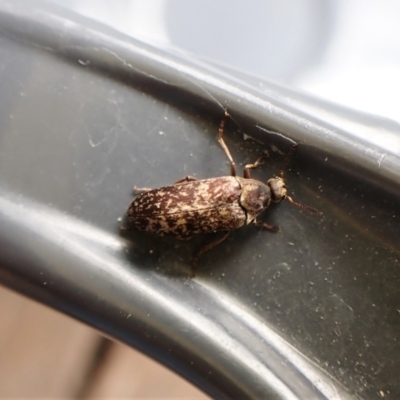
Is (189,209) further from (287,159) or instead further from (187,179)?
(287,159)

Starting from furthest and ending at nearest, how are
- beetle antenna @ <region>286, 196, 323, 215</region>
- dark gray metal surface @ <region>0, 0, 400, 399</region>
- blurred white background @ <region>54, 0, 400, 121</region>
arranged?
blurred white background @ <region>54, 0, 400, 121</region>
beetle antenna @ <region>286, 196, 323, 215</region>
dark gray metal surface @ <region>0, 0, 400, 399</region>

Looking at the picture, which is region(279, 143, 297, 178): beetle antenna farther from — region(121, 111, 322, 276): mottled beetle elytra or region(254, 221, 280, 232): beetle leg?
region(254, 221, 280, 232): beetle leg

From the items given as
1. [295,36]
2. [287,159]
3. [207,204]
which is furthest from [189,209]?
[295,36]

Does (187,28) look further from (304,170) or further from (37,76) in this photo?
(304,170)

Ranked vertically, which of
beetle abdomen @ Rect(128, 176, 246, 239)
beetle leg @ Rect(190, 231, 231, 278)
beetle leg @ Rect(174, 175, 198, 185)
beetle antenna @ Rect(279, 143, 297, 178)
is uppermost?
beetle antenna @ Rect(279, 143, 297, 178)

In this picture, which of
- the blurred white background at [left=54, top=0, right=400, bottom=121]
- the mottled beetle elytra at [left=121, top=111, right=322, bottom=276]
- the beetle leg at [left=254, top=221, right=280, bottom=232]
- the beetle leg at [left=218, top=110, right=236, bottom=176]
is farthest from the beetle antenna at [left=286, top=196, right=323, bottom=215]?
A: the blurred white background at [left=54, top=0, right=400, bottom=121]
